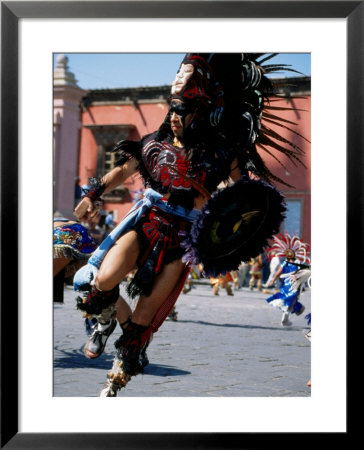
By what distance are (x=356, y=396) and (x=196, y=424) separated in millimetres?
742

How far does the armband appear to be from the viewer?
3977 millimetres

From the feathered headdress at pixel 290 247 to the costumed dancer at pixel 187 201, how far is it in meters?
0.48

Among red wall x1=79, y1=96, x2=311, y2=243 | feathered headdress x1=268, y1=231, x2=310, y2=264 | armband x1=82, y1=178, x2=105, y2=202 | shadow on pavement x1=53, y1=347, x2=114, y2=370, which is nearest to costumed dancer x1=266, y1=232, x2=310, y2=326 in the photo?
feathered headdress x1=268, y1=231, x2=310, y2=264

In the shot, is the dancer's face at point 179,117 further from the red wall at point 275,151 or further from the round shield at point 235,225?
the round shield at point 235,225

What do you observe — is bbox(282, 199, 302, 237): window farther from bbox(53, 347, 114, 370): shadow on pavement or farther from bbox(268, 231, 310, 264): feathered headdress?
bbox(53, 347, 114, 370): shadow on pavement

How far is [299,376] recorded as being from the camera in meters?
4.03

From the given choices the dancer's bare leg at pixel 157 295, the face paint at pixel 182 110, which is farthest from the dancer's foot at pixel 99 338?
the face paint at pixel 182 110

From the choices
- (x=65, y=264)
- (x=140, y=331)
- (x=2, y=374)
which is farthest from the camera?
(x=65, y=264)

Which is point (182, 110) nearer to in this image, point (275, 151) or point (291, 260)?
point (275, 151)

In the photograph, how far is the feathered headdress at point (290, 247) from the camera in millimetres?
4416

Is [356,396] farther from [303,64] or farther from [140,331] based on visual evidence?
[303,64]

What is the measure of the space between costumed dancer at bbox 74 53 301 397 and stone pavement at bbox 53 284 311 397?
7.9 inches

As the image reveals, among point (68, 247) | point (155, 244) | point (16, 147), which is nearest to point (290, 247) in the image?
point (155, 244)

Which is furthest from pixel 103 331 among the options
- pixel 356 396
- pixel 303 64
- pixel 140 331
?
pixel 303 64
